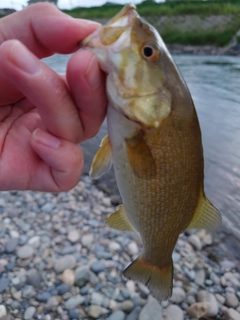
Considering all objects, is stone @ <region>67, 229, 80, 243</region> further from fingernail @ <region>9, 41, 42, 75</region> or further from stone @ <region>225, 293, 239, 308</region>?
fingernail @ <region>9, 41, 42, 75</region>

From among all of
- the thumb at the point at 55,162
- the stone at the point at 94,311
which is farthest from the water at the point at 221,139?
the thumb at the point at 55,162

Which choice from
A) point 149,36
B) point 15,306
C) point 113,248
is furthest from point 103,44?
point 113,248

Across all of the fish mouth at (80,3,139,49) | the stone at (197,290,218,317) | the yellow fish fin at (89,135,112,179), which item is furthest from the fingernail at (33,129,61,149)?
the stone at (197,290,218,317)

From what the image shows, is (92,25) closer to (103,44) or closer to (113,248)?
(103,44)

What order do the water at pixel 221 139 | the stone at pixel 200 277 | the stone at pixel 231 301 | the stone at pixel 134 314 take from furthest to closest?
1. the water at pixel 221 139
2. the stone at pixel 200 277
3. the stone at pixel 231 301
4. the stone at pixel 134 314

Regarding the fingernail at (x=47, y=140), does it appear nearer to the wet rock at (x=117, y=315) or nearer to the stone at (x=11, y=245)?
the wet rock at (x=117, y=315)
